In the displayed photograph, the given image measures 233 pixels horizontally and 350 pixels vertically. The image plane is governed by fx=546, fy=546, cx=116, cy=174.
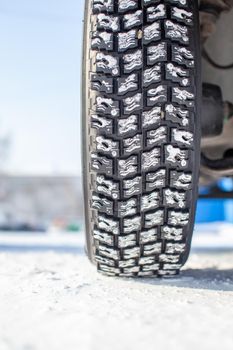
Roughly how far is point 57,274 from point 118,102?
59cm

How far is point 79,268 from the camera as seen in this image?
1.74 metres

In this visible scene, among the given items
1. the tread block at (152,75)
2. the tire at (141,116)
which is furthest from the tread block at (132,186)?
the tread block at (152,75)

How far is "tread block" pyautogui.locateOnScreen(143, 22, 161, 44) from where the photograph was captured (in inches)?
46.7

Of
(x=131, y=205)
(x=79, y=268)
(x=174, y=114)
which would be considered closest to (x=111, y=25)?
(x=174, y=114)

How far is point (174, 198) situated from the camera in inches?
49.7

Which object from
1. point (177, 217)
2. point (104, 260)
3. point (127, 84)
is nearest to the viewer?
point (127, 84)

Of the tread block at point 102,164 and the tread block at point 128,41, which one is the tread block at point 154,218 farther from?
the tread block at point 128,41

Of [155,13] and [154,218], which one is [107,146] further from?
[155,13]

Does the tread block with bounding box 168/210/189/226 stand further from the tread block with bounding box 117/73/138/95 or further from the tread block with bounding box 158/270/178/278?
the tread block with bounding box 117/73/138/95

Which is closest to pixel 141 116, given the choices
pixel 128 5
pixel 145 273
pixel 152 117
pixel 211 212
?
pixel 152 117

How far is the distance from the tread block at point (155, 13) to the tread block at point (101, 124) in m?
0.24

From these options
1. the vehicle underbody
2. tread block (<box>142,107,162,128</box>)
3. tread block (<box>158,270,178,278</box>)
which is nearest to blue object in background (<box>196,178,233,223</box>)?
the vehicle underbody

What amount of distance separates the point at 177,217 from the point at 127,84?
0.34m

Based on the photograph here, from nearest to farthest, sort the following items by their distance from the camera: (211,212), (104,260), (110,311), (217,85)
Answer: (110,311) < (104,260) < (217,85) < (211,212)
